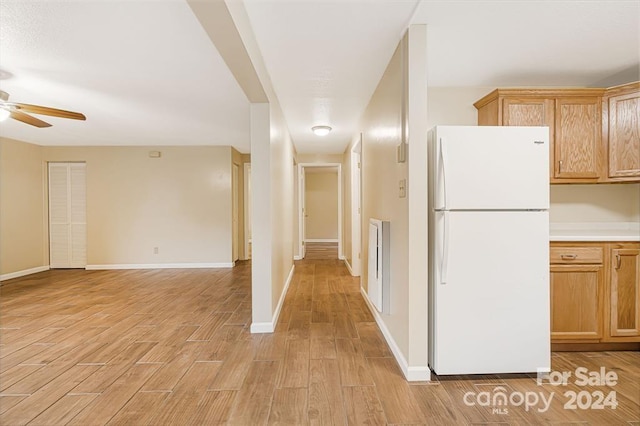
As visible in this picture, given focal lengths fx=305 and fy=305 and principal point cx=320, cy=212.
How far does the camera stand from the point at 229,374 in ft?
7.09

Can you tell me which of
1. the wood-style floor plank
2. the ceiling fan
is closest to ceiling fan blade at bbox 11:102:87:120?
the ceiling fan

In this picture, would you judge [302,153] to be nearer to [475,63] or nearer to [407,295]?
[475,63]

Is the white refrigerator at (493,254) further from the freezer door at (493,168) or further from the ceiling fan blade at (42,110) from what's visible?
the ceiling fan blade at (42,110)

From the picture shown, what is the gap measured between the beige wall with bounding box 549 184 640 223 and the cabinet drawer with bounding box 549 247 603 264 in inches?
24.9

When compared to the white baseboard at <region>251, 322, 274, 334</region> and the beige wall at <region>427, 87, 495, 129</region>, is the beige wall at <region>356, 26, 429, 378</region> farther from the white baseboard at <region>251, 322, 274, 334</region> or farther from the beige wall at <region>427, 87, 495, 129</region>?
the white baseboard at <region>251, 322, 274, 334</region>

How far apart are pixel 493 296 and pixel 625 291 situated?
4.02 ft

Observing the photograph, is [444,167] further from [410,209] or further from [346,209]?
[346,209]

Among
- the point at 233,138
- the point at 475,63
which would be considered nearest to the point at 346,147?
the point at 233,138

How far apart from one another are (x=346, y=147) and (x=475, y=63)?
3.71 meters

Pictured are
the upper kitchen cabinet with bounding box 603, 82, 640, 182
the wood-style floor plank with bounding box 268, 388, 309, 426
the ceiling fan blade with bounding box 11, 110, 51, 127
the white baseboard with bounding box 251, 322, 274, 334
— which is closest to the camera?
the wood-style floor plank with bounding box 268, 388, 309, 426

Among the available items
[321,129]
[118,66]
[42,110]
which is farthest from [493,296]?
[42,110]

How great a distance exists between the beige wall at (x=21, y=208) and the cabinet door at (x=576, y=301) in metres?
7.56

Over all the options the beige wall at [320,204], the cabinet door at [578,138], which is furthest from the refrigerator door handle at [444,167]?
the beige wall at [320,204]

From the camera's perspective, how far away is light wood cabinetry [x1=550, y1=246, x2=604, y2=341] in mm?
2352
